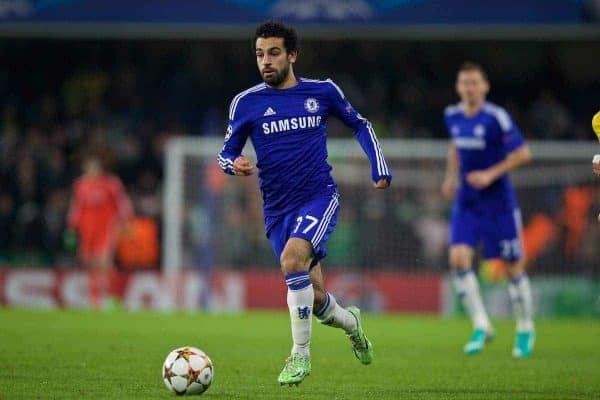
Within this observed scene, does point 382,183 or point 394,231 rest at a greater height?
point 382,183

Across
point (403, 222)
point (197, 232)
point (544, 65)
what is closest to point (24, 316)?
point (197, 232)

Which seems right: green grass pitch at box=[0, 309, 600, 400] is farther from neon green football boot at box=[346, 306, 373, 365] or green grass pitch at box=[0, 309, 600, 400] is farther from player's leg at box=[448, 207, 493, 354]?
player's leg at box=[448, 207, 493, 354]

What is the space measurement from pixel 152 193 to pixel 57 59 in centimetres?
466

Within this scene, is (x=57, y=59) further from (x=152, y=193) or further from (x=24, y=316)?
(x=24, y=316)

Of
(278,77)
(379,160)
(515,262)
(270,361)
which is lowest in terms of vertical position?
(270,361)

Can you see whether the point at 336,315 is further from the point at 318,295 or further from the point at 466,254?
the point at 466,254

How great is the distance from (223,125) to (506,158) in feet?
42.3

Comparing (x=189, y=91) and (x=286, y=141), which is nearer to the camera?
(x=286, y=141)

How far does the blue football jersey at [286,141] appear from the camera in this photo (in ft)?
26.1

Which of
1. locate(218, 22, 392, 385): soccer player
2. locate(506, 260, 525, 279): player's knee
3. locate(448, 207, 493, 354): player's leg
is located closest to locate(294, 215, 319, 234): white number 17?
locate(218, 22, 392, 385): soccer player

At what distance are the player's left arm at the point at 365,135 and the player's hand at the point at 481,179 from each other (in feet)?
10.2

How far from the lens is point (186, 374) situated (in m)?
6.90

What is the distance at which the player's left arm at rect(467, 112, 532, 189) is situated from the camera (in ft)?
36.8

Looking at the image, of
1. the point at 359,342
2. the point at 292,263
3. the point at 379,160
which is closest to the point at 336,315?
the point at 359,342
